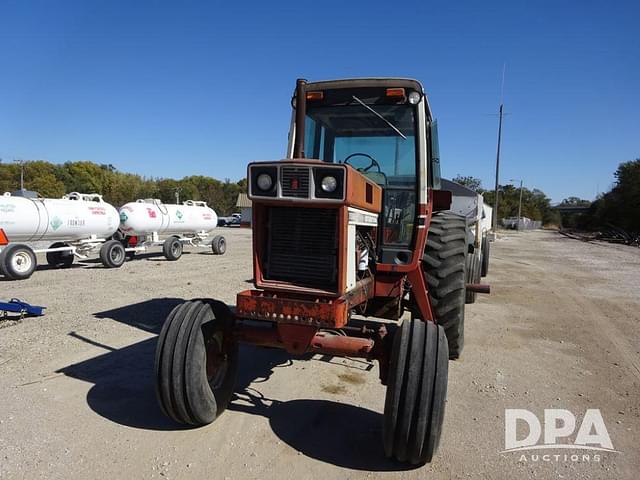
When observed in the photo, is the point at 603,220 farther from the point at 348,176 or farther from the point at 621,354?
the point at 348,176

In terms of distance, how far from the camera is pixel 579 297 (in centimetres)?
989

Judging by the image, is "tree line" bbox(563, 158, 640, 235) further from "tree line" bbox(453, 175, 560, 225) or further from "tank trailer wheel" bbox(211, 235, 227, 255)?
"tank trailer wheel" bbox(211, 235, 227, 255)

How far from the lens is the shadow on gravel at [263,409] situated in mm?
3361

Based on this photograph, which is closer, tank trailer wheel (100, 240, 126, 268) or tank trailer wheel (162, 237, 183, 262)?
tank trailer wheel (100, 240, 126, 268)

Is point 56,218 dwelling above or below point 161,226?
above

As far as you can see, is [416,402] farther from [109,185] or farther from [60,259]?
[109,185]

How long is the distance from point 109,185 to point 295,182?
5925 cm

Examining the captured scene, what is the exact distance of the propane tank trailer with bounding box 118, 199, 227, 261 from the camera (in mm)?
14766

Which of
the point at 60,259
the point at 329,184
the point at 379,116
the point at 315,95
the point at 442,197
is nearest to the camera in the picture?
the point at 329,184

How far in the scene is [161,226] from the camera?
15578 mm

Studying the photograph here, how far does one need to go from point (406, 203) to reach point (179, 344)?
2497 millimetres

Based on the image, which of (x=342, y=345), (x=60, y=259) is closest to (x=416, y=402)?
(x=342, y=345)
